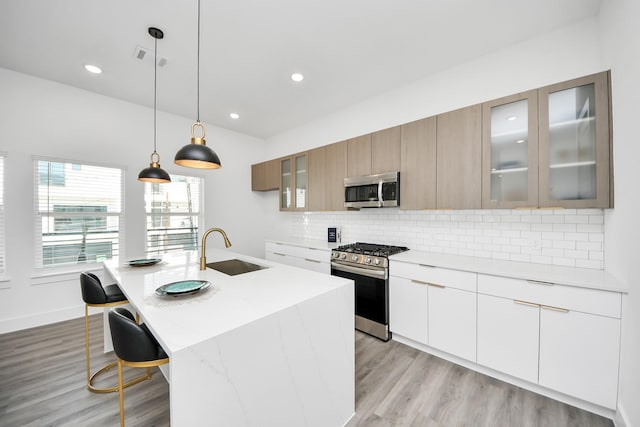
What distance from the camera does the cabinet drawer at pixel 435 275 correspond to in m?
2.22

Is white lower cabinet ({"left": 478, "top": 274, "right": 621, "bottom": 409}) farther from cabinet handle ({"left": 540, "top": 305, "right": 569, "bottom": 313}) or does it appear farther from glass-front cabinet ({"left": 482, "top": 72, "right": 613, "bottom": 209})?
glass-front cabinet ({"left": 482, "top": 72, "right": 613, "bottom": 209})

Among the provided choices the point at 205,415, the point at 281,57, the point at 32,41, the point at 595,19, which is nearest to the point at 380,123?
the point at 281,57

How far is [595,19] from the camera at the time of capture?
2.05 m

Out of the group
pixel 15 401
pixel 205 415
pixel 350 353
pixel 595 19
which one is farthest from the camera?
pixel 595 19

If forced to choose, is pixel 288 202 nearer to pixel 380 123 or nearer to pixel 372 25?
pixel 380 123

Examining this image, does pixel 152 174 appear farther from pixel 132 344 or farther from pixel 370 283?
pixel 370 283

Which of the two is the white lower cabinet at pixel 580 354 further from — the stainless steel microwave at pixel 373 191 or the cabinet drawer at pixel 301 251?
the cabinet drawer at pixel 301 251

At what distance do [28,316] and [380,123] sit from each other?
4.95m

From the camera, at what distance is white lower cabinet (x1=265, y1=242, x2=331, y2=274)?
346 centimetres

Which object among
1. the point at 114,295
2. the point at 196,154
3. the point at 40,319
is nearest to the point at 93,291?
the point at 114,295

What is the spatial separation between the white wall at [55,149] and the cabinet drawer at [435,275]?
12.1ft

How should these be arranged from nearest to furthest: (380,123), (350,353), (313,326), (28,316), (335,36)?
(313,326), (350,353), (335,36), (28,316), (380,123)

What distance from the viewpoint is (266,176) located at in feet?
15.9

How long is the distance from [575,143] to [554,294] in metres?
1.16
